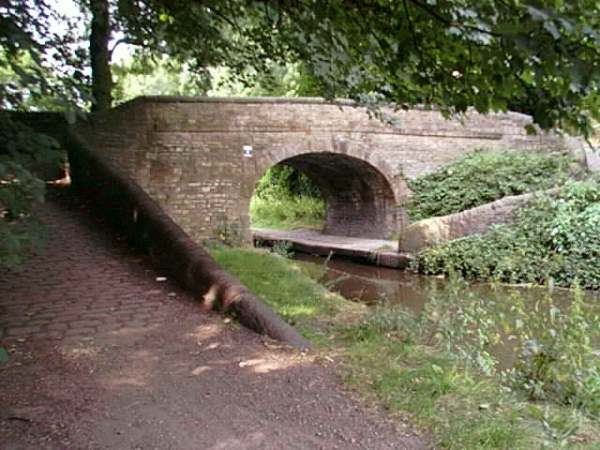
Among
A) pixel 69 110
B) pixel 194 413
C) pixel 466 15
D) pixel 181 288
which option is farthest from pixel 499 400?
pixel 181 288

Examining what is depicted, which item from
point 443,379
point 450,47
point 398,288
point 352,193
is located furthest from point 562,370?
point 352,193

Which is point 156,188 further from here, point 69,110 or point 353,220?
→ point 69,110

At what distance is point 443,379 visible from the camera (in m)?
3.47

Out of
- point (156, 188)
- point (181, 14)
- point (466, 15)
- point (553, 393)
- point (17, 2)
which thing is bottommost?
point (553, 393)

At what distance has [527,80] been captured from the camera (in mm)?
2307

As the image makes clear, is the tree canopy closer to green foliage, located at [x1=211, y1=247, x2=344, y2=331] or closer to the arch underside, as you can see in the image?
green foliage, located at [x1=211, y1=247, x2=344, y2=331]

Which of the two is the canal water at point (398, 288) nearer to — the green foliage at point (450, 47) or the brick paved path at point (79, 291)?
the brick paved path at point (79, 291)

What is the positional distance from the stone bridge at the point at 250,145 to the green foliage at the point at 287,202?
4911 millimetres

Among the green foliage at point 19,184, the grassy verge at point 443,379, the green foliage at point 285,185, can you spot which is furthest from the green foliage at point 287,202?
the green foliage at point 19,184

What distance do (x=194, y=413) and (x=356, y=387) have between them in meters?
0.97

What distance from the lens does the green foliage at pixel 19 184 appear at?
2.52 m

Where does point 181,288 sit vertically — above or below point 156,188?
below

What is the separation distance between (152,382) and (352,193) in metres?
13.9

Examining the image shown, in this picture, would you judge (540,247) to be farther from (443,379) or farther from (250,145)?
(443,379)
